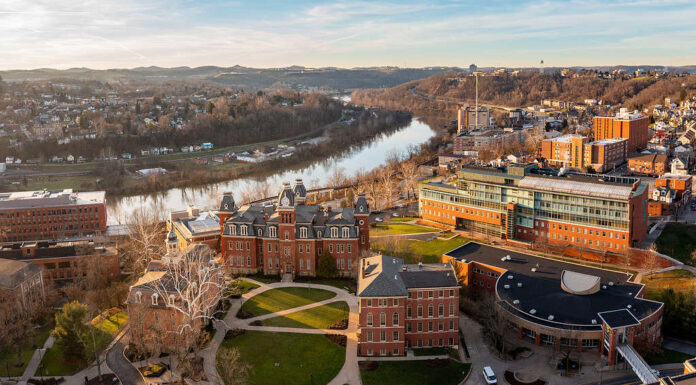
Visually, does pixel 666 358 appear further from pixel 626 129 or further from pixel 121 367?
pixel 626 129

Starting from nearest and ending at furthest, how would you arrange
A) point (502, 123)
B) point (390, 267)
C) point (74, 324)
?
point (74, 324) < point (390, 267) < point (502, 123)

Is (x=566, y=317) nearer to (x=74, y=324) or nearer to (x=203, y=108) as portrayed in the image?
(x=74, y=324)

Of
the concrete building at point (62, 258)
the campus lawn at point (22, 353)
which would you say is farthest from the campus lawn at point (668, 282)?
the concrete building at point (62, 258)

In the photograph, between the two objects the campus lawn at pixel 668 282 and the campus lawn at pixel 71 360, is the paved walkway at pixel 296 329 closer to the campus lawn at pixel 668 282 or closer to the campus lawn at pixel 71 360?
the campus lawn at pixel 71 360

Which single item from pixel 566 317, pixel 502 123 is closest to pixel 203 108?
pixel 502 123

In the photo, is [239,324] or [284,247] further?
[284,247]

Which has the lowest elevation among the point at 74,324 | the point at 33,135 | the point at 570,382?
→ the point at 570,382

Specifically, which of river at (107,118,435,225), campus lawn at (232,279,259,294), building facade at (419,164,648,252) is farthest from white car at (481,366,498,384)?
river at (107,118,435,225)
